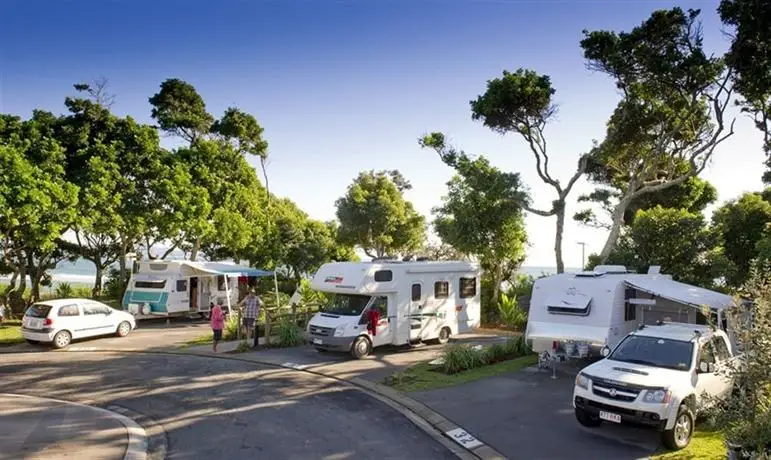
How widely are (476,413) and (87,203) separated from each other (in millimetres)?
21173

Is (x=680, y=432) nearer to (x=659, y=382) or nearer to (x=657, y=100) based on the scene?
(x=659, y=382)

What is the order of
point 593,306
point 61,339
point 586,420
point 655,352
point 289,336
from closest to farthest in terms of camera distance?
point 586,420
point 655,352
point 593,306
point 61,339
point 289,336

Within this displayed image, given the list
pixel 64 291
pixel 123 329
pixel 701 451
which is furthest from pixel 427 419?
pixel 64 291

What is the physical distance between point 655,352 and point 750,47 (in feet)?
52.5

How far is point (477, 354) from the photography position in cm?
1501

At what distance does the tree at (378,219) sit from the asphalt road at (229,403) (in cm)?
2363

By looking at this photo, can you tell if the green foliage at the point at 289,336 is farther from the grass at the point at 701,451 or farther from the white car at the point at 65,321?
the grass at the point at 701,451

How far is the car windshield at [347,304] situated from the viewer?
16594mm

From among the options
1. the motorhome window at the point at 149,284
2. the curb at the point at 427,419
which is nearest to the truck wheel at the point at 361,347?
the curb at the point at 427,419

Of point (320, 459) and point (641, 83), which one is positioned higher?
point (641, 83)

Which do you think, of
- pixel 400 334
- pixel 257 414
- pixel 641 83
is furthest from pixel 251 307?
pixel 641 83

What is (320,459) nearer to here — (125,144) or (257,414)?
(257,414)

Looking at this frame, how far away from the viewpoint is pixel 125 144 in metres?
27.7

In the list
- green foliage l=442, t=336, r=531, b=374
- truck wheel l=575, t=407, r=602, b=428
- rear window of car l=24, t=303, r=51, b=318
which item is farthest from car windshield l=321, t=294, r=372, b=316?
rear window of car l=24, t=303, r=51, b=318
